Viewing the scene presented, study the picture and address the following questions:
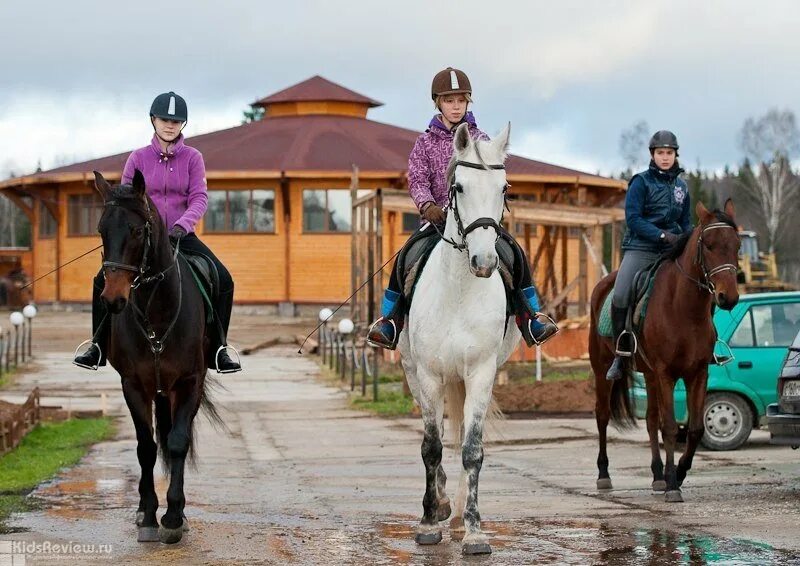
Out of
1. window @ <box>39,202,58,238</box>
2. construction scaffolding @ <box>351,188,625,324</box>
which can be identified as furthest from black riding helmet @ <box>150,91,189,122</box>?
window @ <box>39,202,58,238</box>

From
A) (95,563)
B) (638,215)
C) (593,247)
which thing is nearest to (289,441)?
(638,215)

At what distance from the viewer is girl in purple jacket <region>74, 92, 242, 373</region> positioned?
33.1ft

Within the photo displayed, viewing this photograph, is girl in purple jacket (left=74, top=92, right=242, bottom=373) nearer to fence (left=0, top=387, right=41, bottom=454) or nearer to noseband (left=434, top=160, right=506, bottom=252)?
noseband (left=434, top=160, right=506, bottom=252)

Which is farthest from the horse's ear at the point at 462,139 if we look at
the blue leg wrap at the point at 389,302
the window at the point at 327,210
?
the window at the point at 327,210

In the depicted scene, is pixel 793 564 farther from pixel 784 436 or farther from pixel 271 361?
pixel 271 361

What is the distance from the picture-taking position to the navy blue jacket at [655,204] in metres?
12.4

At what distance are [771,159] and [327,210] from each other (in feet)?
207

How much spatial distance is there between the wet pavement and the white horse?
43 cm

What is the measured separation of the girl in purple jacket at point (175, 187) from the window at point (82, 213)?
1626 inches

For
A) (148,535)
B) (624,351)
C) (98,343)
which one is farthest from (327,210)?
(148,535)

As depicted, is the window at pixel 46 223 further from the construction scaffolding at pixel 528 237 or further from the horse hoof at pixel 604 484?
the horse hoof at pixel 604 484

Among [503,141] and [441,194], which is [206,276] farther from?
[503,141]

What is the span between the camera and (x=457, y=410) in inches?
387

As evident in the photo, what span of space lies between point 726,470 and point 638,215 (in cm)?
264
